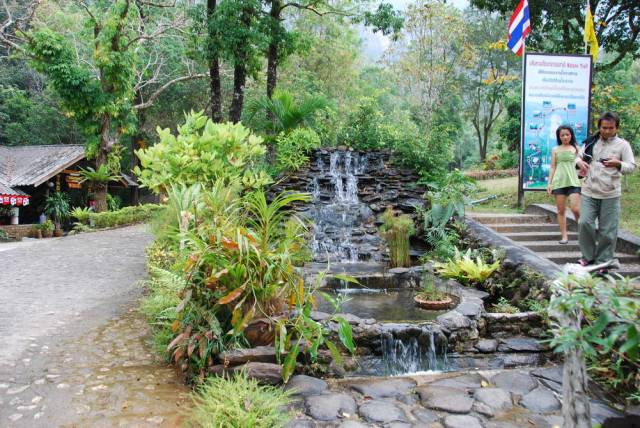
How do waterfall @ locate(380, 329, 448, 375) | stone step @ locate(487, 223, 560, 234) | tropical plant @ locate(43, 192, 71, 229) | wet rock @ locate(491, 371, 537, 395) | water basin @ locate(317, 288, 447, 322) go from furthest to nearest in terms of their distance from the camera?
tropical plant @ locate(43, 192, 71, 229), stone step @ locate(487, 223, 560, 234), water basin @ locate(317, 288, 447, 322), waterfall @ locate(380, 329, 448, 375), wet rock @ locate(491, 371, 537, 395)

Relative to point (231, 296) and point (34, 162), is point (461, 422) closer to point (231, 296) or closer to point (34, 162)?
point (231, 296)

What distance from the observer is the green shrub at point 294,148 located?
11.8 m

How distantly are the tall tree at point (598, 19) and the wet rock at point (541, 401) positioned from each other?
9826 millimetres

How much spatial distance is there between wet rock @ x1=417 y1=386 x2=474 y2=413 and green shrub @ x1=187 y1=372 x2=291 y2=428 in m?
1.06

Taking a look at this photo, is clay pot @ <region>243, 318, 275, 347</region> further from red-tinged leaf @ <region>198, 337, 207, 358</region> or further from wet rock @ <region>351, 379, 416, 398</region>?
wet rock @ <region>351, 379, 416, 398</region>

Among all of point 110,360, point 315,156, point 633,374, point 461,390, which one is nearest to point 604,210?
point 633,374

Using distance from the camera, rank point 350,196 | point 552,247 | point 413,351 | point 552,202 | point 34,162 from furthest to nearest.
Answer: point 34,162 → point 350,196 → point 552,202 → point 552,247 → point 413,351


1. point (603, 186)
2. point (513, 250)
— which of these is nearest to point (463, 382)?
point (603, 186)

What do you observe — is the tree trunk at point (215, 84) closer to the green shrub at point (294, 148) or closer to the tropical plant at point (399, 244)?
the green shrub at point (294, 148)

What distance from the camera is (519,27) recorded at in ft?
30.5

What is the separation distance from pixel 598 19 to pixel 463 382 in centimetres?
1120

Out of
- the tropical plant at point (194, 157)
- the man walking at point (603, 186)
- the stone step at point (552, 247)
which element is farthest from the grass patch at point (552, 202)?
the tropical plant at point (194, 157)

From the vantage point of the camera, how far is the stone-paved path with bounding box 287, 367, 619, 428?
10.7ft

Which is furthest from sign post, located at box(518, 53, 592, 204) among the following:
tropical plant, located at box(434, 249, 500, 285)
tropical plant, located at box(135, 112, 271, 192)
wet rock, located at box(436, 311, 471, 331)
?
tropical plant, located at box(135, 112, 271, 192)
